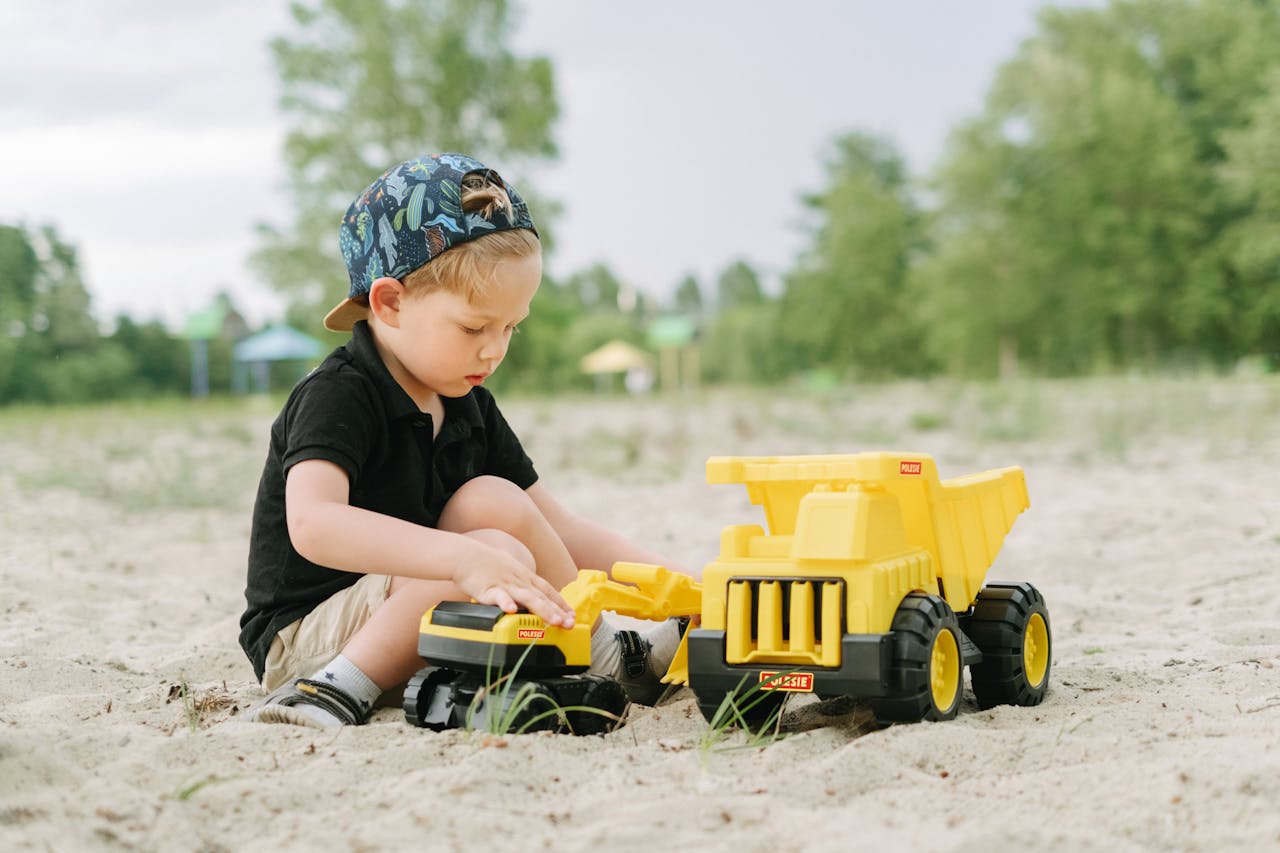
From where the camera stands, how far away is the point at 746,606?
1841mm

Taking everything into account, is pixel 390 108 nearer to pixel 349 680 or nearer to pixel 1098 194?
pixel 1098 194

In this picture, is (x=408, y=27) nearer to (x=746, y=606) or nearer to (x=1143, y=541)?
(x=1143, y=541)

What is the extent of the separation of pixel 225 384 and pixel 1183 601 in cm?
1706

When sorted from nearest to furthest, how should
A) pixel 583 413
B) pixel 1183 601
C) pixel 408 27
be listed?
pixel 1183 601, pixel 583 413, pixel 408 27

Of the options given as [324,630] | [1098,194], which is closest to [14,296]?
[324,630]

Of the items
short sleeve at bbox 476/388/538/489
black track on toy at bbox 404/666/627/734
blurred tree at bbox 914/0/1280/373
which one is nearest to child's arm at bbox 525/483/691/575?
short sleeve at bbox 476/388/538/489

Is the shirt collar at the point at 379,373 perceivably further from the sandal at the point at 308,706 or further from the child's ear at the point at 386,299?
the sandal at the point at 308,706

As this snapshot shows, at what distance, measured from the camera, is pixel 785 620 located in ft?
6.10

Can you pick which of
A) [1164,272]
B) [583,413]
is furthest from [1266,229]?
[583,413]

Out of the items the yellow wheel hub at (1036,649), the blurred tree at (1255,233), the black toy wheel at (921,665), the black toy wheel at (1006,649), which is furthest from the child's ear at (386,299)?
the blurred tree at (1255,233)

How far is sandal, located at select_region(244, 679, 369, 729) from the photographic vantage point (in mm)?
1896

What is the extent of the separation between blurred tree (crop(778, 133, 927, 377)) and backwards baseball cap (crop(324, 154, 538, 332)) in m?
29.2

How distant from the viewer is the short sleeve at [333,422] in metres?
1.98

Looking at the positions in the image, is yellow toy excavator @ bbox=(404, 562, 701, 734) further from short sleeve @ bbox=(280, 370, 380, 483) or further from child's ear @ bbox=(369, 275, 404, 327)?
child's ear @ bbox=(369, 275, 404, 327)
